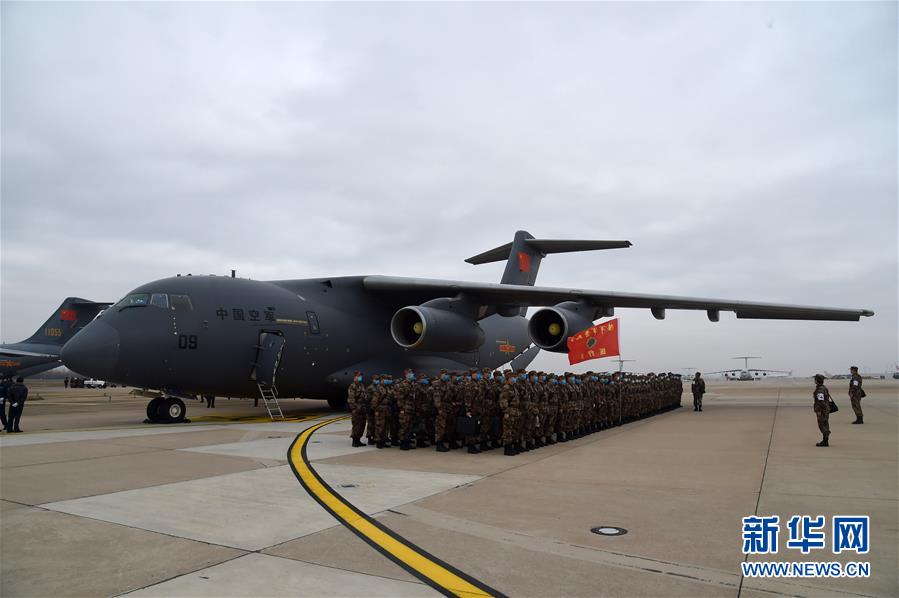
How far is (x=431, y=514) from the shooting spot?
5391mm

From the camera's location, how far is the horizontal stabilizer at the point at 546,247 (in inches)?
730

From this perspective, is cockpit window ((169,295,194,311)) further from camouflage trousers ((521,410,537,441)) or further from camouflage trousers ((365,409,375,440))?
camouflage trousers ((521,410,537,441))

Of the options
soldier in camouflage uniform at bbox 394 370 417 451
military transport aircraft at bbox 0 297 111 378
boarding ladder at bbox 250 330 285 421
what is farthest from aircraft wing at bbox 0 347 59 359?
soldier in camouflage uniform at bbox 394 370 417 451

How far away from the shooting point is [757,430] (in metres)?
12.3

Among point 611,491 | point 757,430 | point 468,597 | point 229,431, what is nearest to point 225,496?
point 468,597

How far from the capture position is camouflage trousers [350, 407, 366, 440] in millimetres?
10109

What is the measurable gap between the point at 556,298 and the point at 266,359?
7.93 metres

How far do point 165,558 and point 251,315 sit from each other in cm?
1089

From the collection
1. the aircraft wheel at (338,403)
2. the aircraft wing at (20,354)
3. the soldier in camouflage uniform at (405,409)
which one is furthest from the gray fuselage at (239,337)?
the aircraft wing at (20,354)

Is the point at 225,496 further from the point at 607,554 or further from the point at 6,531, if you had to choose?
the point at 607,554

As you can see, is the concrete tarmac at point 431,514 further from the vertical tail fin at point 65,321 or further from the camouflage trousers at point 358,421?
the vertical tail fin at point 65,321

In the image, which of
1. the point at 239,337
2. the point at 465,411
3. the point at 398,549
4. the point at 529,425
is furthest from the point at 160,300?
the point at 398,549

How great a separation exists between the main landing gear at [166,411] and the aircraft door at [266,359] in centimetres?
181

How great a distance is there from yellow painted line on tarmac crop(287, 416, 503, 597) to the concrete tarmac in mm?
92
